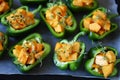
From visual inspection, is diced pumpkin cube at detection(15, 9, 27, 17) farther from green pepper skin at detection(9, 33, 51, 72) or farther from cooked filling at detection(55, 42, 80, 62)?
cooked filling at detection(55, 42, 80, 62)

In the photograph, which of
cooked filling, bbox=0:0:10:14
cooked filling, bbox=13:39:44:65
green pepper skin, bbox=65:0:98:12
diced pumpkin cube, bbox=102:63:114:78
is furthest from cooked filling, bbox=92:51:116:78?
cooked filling, bbox=0:0:10:14

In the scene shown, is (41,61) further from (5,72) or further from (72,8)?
(72,8)

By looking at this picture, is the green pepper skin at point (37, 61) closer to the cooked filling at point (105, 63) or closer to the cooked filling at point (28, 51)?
the cooked filling at point (28, 51)

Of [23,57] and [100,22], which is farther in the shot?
[100,22]

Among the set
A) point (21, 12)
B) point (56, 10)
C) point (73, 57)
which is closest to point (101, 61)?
point (73, 57)

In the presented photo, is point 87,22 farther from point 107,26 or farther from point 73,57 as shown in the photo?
point 73,57

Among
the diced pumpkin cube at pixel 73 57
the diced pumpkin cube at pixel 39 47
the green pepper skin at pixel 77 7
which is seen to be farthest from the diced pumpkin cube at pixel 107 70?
the green pepper skin at pixel 77 7
